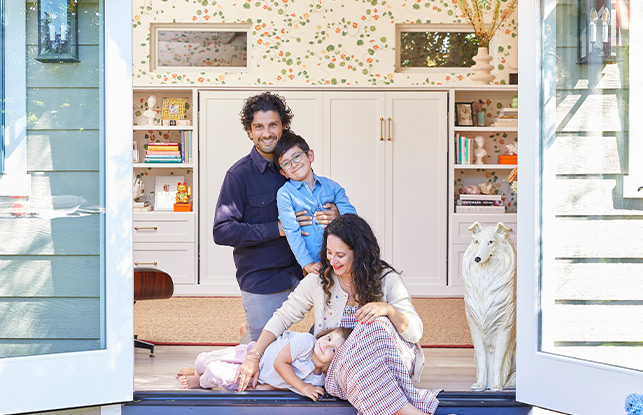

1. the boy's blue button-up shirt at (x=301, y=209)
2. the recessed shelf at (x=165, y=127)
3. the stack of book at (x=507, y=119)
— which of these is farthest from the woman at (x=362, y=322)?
the stack of book at (x=507, y=119)

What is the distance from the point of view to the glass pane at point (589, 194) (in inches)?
105

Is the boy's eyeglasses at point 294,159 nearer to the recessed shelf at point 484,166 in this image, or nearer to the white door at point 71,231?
the white door at point 71,231

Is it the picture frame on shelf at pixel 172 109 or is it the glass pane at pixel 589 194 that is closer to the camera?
the glass pane at pixel 589 194

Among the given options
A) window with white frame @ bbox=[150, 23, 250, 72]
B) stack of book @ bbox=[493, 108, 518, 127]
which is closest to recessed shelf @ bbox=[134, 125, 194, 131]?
window with white frame @ bbox=[150, 23, 250, 72]

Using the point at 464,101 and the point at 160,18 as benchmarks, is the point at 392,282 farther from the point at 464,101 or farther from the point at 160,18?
the point at 160,18

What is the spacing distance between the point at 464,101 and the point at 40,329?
482cm

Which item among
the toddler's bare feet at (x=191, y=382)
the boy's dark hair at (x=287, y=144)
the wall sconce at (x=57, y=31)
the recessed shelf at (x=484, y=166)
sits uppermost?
the wall sconce at (x=57, y=31)

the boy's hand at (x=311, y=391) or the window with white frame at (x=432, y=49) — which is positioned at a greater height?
the window with white frame at (x=432, y=49)

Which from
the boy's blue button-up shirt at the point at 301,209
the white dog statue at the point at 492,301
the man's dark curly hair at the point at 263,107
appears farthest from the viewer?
the man's dark curly hair at the point at 263,107

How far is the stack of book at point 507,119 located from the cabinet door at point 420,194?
0.49 m

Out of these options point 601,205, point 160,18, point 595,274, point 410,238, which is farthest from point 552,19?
point 160,18

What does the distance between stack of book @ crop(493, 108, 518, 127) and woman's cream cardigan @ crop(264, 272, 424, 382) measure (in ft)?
12.4

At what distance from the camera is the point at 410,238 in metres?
→ 6.44

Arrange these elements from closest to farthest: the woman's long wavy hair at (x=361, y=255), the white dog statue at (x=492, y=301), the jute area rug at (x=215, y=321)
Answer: the woman's long wavy hair at (x=361, y=255)
the white dog statue at (x=492, y=301)
the jute area rug at (x=215, y=321)
